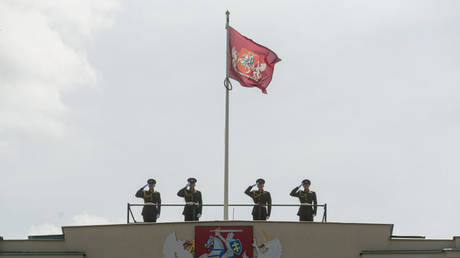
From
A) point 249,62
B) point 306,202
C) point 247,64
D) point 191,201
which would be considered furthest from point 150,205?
point 249,62

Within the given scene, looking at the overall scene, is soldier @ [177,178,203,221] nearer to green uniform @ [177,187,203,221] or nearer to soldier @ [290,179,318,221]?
green uniform @ [177,187,203,221]

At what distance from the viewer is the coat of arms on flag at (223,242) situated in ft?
76.1

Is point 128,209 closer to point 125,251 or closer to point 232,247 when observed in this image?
point 125,251

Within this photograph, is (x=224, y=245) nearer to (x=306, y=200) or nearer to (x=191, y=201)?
(x=191, y=201)

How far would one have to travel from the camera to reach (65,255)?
77.2 ft

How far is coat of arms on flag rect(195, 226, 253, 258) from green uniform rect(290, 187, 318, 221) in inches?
79.7

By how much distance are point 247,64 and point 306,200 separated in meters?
4.76

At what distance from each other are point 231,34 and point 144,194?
19.3 ft

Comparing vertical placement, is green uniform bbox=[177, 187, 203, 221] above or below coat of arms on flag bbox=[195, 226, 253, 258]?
above

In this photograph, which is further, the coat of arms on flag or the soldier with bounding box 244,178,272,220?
the soldier with bounding box 244,178,272,220

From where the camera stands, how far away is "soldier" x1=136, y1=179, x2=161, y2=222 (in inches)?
961

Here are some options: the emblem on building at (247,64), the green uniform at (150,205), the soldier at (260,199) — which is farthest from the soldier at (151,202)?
the emblem on building at (247,64)

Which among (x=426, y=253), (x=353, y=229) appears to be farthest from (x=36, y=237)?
(x=426, y=253)

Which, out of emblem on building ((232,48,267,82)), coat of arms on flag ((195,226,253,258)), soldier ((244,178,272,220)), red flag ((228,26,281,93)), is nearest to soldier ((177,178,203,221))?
coat of arms on flag ((195,226,253,258))
